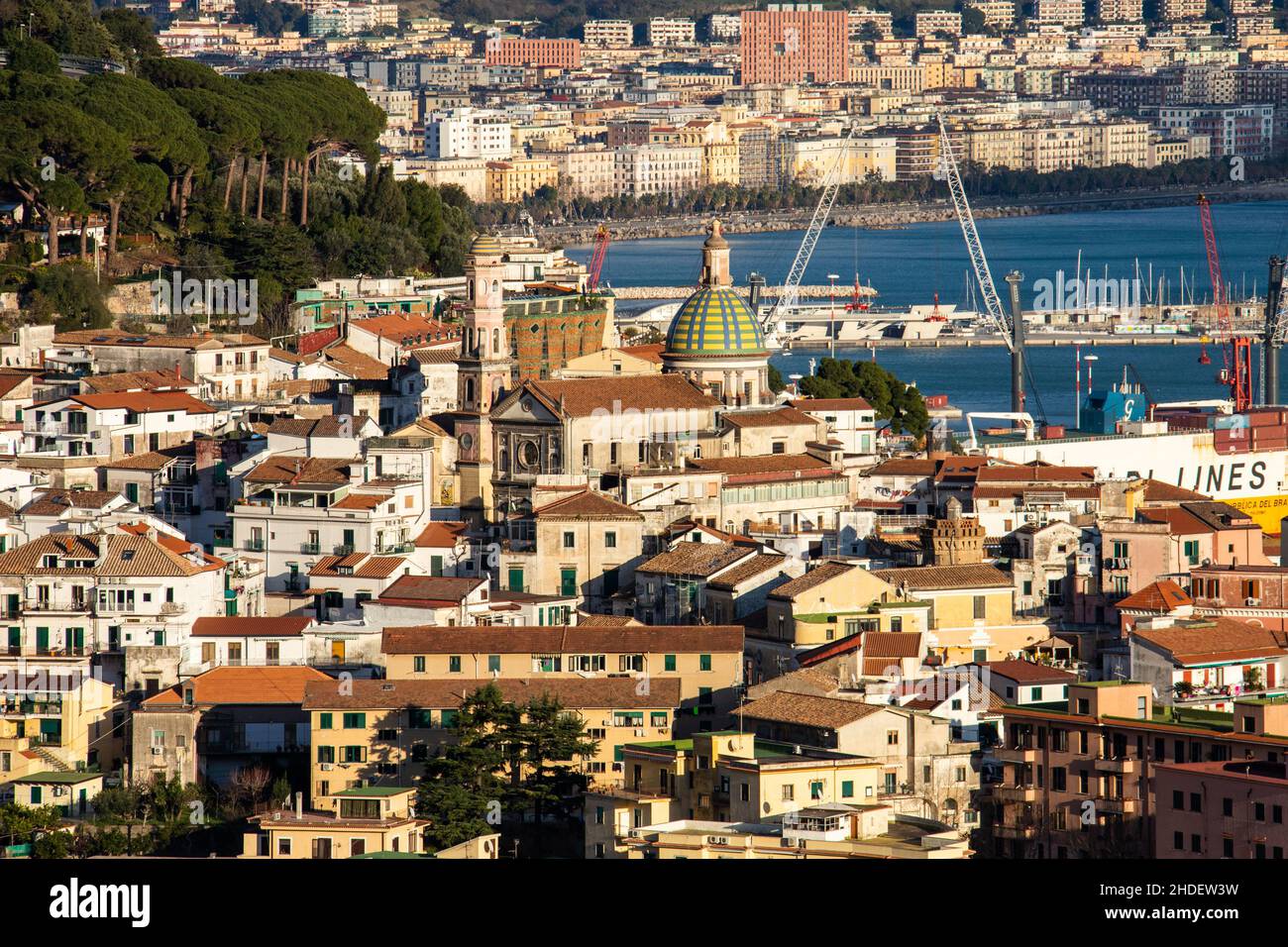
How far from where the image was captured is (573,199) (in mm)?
106500

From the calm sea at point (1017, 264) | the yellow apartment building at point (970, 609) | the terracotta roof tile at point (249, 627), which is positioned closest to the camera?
the terracotta roof tile at point (249, 627)

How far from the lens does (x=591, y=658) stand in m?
17.2

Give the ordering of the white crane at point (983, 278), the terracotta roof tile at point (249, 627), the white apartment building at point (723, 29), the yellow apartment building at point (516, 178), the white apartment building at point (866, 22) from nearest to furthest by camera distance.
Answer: the terracotta roof tile at point (249, 627) → the white crane at point (983, 278) → the yellow apartment building at point (516, 178) → the white apartment building at point (866, 22) → the white apartment building at point (723, 29)

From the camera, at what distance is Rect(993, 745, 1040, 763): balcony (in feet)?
49.1

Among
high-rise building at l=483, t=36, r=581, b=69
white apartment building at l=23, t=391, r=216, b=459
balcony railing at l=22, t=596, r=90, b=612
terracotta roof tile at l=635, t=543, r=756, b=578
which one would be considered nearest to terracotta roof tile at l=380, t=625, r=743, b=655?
terracotta roof tile at l=635, t=543, r=756, b=578

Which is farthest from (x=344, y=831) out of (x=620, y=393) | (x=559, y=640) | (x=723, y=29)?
(x=723, y=29)

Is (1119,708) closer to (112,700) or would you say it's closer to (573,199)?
(112,700)

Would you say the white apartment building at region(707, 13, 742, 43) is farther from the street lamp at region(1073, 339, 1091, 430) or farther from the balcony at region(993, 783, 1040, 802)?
the balcony at region(993, 783, 1040, 802)

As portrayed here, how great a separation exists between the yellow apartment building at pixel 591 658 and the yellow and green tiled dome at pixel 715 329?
844 centimetres

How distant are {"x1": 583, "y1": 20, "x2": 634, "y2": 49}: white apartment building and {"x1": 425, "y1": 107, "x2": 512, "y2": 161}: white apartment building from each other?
41.5 metres

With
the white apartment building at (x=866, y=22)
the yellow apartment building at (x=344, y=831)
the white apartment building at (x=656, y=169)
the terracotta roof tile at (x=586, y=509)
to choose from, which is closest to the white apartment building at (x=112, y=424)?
the terracotta roof tile at (x=586, y=509)

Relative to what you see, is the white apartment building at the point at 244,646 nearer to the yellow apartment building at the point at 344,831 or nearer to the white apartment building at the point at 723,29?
the yellow apartment building at the point at 344,831

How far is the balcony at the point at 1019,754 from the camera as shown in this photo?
14977 mm

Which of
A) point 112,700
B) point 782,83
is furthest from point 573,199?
point 112,700
